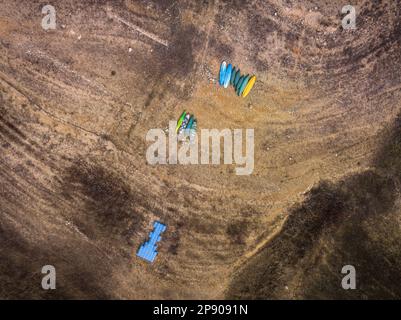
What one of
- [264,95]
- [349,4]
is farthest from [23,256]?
[349,4]

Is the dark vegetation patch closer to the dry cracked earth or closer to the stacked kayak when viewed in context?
the dry cracked earth

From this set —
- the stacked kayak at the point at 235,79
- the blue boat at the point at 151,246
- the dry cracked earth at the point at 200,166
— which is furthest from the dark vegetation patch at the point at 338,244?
the stacked kayak at the point at 235,79

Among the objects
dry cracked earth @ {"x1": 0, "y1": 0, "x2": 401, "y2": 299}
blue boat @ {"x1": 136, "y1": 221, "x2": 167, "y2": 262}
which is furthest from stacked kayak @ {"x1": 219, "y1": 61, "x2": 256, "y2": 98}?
blue boat @ {"x1": 136, "y1": 221, "x2": 167, "y2": 262}

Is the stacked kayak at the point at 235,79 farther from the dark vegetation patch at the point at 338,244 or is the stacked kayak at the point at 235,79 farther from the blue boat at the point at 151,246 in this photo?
the blue boat at the point at 151,246

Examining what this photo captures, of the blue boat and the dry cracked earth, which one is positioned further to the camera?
the blue boat

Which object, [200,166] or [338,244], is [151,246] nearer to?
[200,166]
